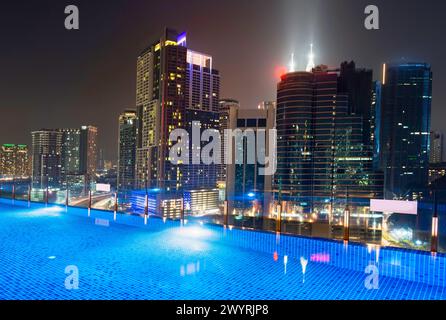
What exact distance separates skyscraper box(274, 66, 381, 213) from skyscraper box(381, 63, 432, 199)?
12.2m

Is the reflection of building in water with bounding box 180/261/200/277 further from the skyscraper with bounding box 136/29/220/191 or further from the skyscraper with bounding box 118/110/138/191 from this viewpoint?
the skyscraper with bounding box 118/110/138/191

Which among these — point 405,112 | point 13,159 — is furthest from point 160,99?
point 405,112

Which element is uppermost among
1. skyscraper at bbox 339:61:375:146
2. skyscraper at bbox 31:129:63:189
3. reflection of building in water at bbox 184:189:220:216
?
skyscraper at bbox 339:61:375:146

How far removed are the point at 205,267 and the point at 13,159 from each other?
64981 millimetres

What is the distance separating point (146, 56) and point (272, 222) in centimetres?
6108

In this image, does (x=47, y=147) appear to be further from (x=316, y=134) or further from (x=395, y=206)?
(x=395, y=206)

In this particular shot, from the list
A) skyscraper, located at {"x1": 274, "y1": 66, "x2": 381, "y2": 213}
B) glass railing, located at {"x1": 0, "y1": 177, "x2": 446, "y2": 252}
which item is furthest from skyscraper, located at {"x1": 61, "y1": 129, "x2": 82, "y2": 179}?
glass railing, located at {"x1": 0, "y1": 177, "x2": 446, "y2": 252}

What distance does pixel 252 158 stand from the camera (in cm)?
4691

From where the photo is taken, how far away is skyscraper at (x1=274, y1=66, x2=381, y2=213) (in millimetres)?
33844

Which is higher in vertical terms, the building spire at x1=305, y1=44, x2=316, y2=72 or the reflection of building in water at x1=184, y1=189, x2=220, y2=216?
the building spire at x1=305, y1=44, x2=316, y2=72

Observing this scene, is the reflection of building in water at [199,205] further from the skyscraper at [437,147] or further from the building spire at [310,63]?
the skyscraper at [437,147]

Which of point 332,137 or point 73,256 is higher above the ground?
point 332,137
